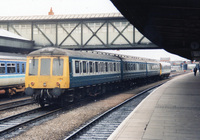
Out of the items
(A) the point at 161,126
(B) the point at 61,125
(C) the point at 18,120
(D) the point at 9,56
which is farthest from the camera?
(D) the point at 9,56

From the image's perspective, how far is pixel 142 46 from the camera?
28562 millimetres

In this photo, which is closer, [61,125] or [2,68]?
[61,125]

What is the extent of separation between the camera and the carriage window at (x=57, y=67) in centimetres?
1373

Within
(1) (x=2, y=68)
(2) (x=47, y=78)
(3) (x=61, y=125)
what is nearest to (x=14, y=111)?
(2) (x=47, y=78)

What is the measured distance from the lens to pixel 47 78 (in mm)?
13703

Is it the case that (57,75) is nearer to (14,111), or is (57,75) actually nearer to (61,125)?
(14,111)

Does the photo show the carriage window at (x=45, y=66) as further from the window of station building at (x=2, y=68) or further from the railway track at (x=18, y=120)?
the window of station building at (x=2, y=68)

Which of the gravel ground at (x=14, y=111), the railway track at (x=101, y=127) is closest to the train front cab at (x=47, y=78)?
the gravel ground at (x=14, y=111)

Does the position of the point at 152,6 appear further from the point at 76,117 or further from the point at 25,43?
the point at 25,43

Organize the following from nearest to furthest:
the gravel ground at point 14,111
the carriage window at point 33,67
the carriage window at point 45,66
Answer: the gravel ground at point 14,111 < the carriage window at point 45,66 < the carriage window at point 33,67

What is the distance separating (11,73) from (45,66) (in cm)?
606

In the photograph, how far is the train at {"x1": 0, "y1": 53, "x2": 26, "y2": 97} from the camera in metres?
18.1

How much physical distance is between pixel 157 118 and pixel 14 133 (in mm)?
4826

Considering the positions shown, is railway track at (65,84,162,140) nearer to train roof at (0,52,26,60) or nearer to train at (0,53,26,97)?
train at (0,53,26,97)
